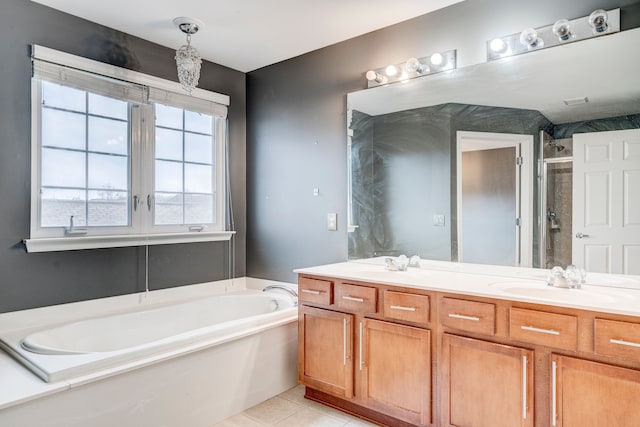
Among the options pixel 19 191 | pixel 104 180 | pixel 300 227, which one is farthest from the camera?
pixel 300 227

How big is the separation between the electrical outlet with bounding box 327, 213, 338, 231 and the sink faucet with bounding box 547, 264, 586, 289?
Result: 1485 mm

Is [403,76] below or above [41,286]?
above

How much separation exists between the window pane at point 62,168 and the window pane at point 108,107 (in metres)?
0.32

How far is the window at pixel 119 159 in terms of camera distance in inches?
99.9

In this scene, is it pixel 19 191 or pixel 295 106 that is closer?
pixel 19 191

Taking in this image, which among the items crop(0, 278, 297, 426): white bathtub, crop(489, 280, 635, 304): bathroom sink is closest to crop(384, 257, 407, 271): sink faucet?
crop(489, 280, 635, 304): bathroom sink

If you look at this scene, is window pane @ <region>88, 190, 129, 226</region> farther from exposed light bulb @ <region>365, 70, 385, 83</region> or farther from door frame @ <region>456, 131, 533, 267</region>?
door frame @ <region>456, 131, 533, 267</region>

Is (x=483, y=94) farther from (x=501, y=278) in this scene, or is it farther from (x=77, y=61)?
(x=77, y=61)

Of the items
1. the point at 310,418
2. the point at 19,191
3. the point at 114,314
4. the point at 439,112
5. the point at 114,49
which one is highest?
the point at 114,49

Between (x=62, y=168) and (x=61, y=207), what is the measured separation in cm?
25

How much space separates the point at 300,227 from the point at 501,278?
1.60m

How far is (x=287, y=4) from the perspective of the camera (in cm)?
249

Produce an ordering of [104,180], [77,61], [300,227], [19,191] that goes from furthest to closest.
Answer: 1. [300,227]
2. [104,180]
3. [77,61]
4. [19,191]

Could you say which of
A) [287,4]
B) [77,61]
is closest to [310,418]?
[287,4]
